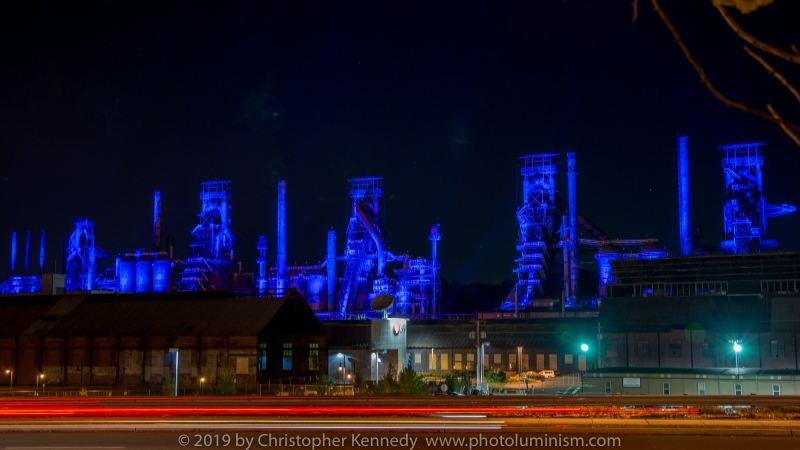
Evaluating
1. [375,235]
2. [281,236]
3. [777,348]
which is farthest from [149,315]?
[281,236]

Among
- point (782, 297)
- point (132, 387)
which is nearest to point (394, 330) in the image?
point (132, 387)

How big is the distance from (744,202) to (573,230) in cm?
1805

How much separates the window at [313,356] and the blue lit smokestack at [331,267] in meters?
45.6

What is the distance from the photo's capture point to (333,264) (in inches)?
4107

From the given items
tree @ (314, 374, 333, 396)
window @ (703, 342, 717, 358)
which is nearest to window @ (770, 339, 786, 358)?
window @ (703, 342, 717, 358)

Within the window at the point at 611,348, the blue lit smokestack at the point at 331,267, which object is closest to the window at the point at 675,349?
the window at the point at 611,348

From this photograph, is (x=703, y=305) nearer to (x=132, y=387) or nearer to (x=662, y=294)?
(x=662, y=294)

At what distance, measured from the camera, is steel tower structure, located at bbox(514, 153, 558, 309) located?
296ft

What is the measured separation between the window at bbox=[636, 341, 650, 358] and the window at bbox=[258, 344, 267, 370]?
91.1ft

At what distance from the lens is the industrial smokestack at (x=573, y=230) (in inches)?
3497

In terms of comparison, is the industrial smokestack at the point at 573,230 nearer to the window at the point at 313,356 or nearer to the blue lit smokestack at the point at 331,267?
the blue lit smokestack at the point at 331,267

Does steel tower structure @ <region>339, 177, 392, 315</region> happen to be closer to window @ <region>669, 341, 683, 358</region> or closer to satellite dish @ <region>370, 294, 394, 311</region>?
satellite dish @ <region>370, 294, 394, 311</region>

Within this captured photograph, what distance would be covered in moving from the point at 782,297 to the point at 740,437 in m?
42.5

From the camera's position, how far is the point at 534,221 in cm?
9156
